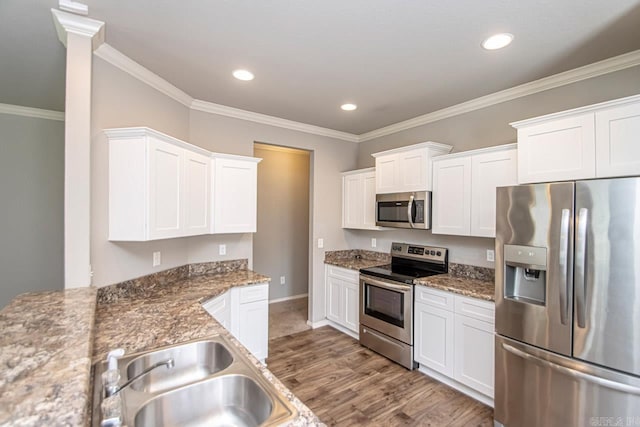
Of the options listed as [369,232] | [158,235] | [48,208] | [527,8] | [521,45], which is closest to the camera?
[527,8]

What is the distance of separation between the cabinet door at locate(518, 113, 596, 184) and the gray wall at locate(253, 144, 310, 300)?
3.75 metres

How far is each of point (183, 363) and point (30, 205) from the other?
137 inches

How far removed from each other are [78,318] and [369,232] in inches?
139

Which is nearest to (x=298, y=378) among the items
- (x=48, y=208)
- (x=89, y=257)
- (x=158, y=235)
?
(x=158, y=235)

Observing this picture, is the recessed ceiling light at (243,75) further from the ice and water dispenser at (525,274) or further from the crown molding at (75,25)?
the ice and water dispenser at (525,274)

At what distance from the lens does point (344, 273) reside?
3963 mm

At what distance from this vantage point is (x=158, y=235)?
226 cm

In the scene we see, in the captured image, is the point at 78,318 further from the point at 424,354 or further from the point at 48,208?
the point at 48,208

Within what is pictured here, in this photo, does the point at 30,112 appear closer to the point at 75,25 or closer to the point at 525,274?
the point at 75,25

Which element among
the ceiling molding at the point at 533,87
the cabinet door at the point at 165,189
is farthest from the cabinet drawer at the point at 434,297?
the cabinet door at the point at 165,189

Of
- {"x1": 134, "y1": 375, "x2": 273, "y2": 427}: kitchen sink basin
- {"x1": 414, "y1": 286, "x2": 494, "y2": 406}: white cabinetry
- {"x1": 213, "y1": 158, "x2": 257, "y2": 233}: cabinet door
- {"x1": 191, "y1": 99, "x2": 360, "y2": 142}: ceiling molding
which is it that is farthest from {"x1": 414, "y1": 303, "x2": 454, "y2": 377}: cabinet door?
{"x1": 191, "y1": 99, "x2": 360, "y2": 142}: ceiling molding

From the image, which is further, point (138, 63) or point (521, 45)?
point (138, 63)

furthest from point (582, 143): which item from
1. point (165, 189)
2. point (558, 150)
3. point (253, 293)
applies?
point (165, 189)

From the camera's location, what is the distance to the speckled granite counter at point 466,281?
101 inches
